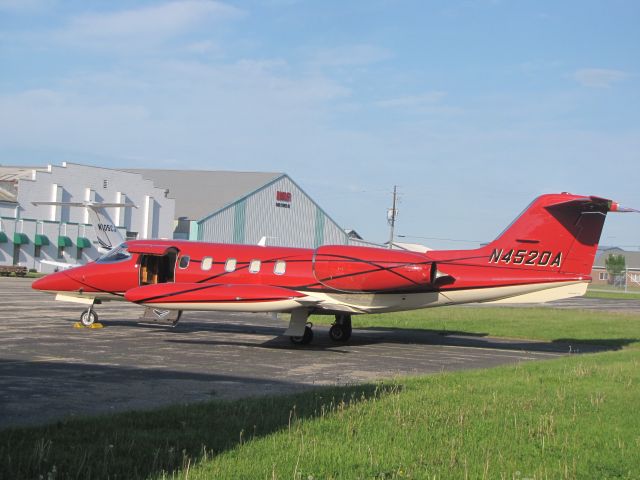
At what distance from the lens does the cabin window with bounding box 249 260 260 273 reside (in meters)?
22.8

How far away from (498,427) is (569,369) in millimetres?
7480

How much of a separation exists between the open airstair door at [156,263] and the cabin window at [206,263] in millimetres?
894

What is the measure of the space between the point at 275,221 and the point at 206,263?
5460 cm

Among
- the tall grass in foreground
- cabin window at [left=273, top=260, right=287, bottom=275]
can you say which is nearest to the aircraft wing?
cabin window at [left=273, top=260, right=287, bottom=275]

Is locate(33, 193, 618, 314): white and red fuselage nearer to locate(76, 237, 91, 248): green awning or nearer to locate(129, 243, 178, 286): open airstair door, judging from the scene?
locate(129, 243, 178, 286): open airstair door

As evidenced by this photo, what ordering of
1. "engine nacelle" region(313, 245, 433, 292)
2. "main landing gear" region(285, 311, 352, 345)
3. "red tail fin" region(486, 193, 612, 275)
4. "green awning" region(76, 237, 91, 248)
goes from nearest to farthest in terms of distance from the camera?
1. "red tail fin" region(486, 193, 612, 275)
2. "engine nacelle" region(313, 245, 433, 292)
3. "main landing gear" region(285, 311, 352, 345)
4. "green awning" region(76, 237, 91, 248)

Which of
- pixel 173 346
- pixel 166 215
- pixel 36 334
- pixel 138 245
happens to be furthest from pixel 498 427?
pixel 166 215

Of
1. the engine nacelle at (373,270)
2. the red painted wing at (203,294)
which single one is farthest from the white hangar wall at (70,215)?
the engine nacelle at (373,270)

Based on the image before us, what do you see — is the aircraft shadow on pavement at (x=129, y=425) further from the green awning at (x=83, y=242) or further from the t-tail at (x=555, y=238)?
the green awning at (x=83, y=242)

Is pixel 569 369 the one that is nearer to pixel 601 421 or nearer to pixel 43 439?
pixel 601 421

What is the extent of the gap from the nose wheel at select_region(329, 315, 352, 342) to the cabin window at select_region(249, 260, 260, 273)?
114 inches

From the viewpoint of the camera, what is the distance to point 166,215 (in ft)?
248

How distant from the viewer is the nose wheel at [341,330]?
2358 cm

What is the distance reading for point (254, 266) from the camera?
22.8 m
